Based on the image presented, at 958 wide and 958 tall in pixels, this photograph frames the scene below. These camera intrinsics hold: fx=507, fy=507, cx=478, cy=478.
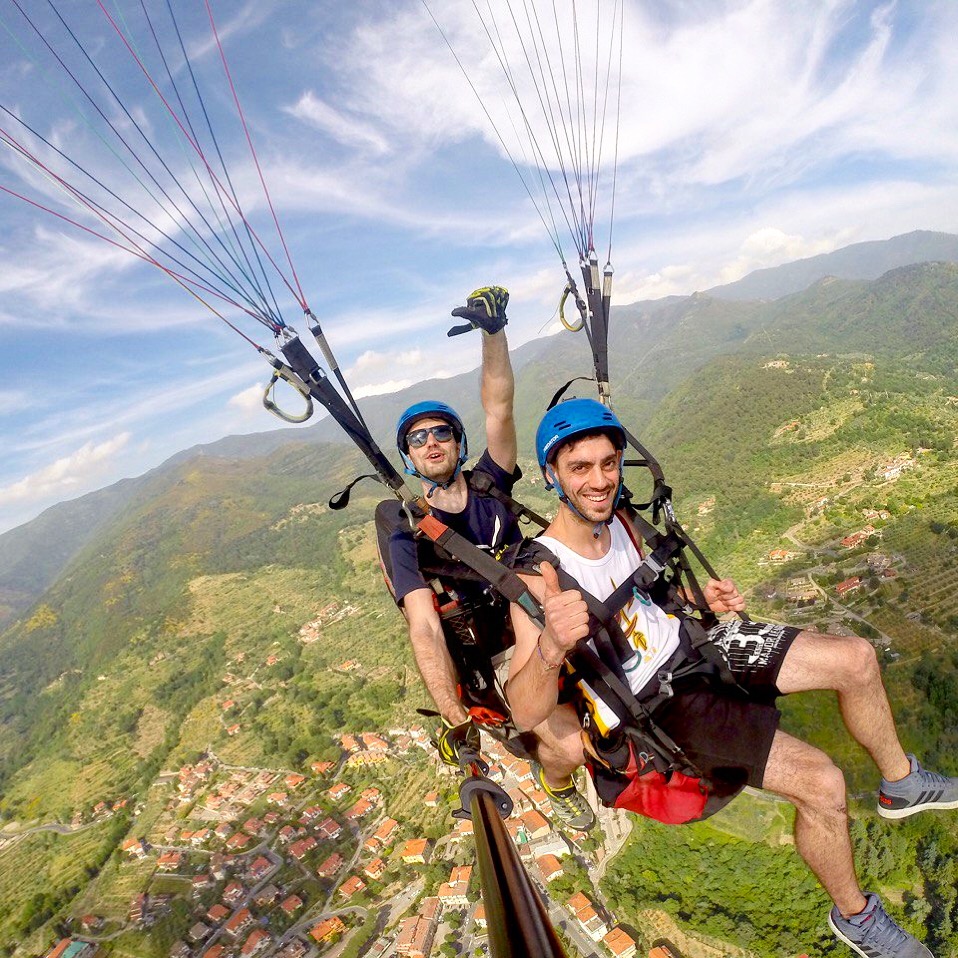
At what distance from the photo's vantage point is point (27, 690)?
8056 cm

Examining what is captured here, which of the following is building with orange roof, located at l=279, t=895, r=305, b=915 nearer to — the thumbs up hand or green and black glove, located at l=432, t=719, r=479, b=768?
green and black glove, located at l=432, t=719, r=479, b=768

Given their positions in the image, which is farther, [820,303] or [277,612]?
[820,303]

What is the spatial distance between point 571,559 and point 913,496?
50643mm

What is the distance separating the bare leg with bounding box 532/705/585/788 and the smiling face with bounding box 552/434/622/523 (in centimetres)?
157

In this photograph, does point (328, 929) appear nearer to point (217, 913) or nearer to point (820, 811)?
point (217, 913)

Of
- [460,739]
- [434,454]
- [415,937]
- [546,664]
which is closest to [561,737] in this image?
[460,739]

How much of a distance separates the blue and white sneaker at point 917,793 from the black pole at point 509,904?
2769mm

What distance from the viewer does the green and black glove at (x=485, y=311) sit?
4.11 metres

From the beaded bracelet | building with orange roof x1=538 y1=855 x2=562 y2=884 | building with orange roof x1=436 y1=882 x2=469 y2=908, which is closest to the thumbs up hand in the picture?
the beaded bracelet

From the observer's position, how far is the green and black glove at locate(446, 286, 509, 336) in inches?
162

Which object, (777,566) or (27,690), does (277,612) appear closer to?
(27,690)

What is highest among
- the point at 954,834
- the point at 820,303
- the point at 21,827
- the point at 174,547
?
the point at 820,303

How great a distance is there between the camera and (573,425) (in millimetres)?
2994

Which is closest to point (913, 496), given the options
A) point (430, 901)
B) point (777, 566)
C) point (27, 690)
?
point (777, 566)
